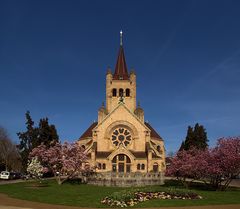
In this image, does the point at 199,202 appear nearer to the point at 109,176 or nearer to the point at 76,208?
the point at 76,208

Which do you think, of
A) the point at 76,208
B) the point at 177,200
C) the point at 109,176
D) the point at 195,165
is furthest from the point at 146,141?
the point at 76,208

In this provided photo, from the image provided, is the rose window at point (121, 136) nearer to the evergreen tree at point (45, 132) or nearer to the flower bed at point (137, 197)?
the evergreen tree at point (45, 132)

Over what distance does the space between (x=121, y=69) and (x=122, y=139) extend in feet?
65.1

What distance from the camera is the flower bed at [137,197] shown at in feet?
84.2

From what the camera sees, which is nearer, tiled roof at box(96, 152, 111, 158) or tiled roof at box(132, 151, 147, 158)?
tiled roof at box(96, 152, 111, 158)

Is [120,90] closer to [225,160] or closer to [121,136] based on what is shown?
[121,136]

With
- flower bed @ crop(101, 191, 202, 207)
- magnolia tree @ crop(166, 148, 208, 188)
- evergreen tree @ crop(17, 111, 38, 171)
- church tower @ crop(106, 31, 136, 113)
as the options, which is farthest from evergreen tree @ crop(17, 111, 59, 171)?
flower bed @ crop(101, 191, 202, 207)

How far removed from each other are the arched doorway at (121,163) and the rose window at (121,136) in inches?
140

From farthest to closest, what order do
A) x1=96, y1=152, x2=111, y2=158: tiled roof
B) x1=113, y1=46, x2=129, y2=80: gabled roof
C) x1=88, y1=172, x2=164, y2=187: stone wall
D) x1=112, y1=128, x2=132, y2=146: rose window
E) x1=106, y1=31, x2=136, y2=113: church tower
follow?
x1=113, y1=46, x2=129, y2=80: gabled roof < x1=106, y1=31, x2=136, y2=113: church tower < x1=112, y1=128, x2=132, y2=146: rose window < x1=96, y1=152, x2=111, y2=158: tiled roof < x1=88, y1=172, x2=164, y2=187: stone wall

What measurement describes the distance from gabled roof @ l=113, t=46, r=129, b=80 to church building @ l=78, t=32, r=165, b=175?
88 centimetres

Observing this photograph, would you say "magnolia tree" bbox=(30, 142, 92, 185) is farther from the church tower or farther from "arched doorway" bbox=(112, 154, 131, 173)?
the church tower

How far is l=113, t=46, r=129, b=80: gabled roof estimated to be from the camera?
262 feet

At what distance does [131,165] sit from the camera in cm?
6531

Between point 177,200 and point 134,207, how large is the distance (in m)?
5.22
